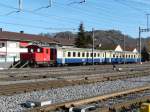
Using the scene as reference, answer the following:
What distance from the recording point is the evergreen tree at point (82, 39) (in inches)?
3667

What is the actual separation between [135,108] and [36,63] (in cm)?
3512

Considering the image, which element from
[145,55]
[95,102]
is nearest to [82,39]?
[145,55]

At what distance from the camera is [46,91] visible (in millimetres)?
17312

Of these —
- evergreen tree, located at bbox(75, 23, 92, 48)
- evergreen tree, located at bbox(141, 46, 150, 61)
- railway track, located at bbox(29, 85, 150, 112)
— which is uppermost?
evergreen tree, located at bbox(75, 23, 92, 48)

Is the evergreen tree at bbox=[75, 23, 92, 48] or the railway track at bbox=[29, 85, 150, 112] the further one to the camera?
the evergreen tree at bbox=[75, 23, 92, 48]

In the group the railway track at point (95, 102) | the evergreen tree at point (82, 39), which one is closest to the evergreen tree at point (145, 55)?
the evergreen tree at point (82, 39)

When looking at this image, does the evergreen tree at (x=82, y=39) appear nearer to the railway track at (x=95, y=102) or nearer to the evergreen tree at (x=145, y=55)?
the evergreen tree at (x=145, y=55)

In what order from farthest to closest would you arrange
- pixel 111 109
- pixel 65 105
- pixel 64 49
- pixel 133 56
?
1. pixel 133 56
2. pixel 64 49
3. pixel 65 105
4. pixel 111 109

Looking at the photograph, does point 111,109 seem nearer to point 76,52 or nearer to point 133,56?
point 76,52

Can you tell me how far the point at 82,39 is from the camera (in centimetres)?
9406

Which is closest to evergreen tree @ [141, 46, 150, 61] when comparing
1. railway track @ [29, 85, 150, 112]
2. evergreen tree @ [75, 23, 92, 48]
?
evergreen tree @ [75, 23, 92, 48]

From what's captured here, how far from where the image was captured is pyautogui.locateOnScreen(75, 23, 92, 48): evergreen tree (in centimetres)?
9313

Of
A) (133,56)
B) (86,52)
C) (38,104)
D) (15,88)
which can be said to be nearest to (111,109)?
(38,104)

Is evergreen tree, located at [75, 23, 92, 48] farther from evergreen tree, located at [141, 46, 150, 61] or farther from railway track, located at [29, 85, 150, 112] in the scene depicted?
railway track, located at [29, 85, 150, 112]
